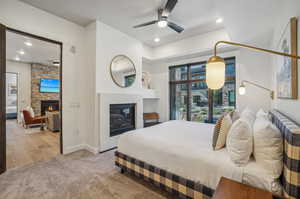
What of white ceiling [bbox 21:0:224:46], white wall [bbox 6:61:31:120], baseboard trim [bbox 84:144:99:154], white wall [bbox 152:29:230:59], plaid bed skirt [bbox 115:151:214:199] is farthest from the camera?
white wall [bbox 6:61:31:120]

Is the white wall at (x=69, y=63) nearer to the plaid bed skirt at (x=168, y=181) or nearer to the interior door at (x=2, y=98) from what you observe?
the interior door at (x=2, y=98)

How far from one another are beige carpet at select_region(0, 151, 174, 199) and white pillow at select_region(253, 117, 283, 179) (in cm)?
113

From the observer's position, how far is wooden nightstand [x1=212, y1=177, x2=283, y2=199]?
0.90 m

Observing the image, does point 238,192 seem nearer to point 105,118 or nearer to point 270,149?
point 270,149

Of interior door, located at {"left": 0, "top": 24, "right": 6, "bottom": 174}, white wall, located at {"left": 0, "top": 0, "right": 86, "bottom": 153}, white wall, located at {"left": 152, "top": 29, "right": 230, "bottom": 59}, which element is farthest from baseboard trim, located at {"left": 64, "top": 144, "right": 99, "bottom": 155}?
white wall, located at {"left": 152, "top": 29, "right": 230, "bottom": 59}

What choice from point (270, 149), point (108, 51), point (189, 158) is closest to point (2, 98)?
point (108, 51)

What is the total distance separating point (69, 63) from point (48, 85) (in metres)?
5.10

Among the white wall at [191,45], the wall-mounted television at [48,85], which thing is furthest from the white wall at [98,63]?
the wall-mounted television at [48,85]

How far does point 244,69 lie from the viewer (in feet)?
11.6

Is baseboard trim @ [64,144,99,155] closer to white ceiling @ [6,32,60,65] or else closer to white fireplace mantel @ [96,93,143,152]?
white fireplace mantel @ [96,93,143,152]

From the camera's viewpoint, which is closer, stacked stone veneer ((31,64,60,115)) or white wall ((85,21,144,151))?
white wall ((85,21,144,151))

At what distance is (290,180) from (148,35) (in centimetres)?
384

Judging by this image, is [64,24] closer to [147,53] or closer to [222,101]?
[147,53]

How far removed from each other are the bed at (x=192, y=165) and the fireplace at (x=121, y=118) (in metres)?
1.32
